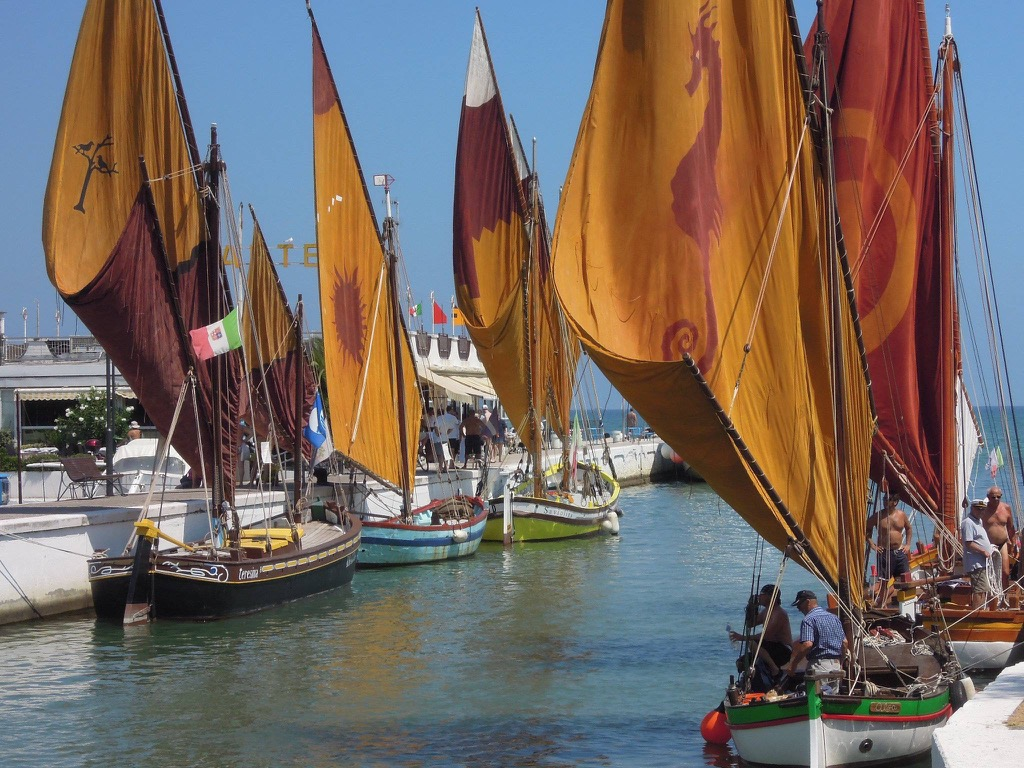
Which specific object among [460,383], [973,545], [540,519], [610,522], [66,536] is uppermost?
[460,383]

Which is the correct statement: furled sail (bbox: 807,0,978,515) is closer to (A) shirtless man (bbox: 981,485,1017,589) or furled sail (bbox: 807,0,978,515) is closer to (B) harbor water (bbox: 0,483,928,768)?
(A) shirtless man (bbox: 981,485,1017,589)

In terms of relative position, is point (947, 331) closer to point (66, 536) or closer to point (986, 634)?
point (986, 634)

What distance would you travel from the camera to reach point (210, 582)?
22703 millimetres

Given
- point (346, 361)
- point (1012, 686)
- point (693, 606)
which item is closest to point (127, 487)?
point (346, 361)

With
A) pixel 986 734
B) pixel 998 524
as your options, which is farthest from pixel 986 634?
pixel 986 734

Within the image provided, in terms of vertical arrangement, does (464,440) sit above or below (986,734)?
above

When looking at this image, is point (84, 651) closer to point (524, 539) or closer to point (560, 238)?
point (560, 238)

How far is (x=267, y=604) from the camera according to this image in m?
24.3

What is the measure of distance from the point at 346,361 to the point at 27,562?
9693 millimetres

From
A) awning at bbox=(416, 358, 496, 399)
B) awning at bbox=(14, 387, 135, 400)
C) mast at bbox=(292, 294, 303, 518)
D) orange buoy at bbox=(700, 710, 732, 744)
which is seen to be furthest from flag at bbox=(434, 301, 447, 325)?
orange buoy at bbox=(700, 710, 732, 744)

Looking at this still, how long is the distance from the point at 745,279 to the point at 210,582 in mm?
12508

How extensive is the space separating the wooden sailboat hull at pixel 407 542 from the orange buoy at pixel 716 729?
54.1 ft

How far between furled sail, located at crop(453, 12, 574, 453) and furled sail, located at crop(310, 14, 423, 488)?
4.25 metres

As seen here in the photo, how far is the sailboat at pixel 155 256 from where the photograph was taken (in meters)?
23.6
